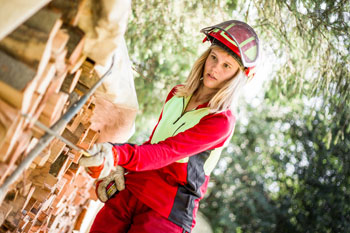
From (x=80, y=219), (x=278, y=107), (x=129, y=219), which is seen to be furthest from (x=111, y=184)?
(x=278, y=107)

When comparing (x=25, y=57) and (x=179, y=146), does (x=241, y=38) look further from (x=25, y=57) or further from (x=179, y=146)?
(x=25, y=57)

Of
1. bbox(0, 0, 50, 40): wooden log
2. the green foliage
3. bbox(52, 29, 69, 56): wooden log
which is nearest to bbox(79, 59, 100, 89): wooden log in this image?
bbox(52, 29, 69, 56): wooden log

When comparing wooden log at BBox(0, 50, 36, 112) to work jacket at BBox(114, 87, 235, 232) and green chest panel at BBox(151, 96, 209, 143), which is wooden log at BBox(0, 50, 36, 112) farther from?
green chest panel at BBox(151, 96, 209, 143)

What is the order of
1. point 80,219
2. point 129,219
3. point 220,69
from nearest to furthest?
point 129,219 → point 220,69 → point 80,219

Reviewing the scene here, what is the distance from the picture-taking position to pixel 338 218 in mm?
6777

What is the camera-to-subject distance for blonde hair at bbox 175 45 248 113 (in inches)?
99.7

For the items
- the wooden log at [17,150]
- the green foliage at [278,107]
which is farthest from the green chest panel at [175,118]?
the wooden log at [17,150]

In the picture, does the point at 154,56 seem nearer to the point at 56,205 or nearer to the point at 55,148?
the point at 56,205

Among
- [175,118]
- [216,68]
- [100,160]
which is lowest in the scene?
[100,160]

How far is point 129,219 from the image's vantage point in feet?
8.31

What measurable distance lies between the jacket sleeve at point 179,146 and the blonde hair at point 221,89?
81 millimetres

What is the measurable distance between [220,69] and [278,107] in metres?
4.08

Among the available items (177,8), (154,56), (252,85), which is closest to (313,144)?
(154,56)

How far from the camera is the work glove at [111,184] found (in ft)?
8.32
